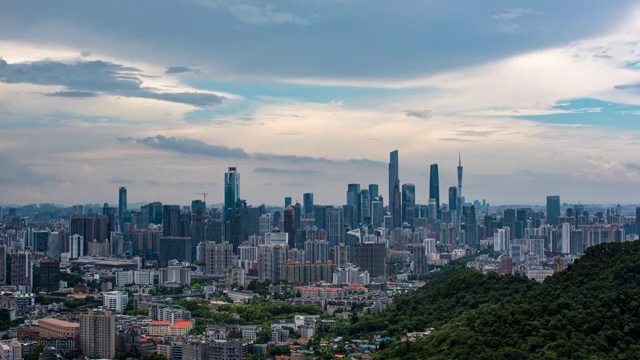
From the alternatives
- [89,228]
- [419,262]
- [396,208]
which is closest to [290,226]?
[89,228]

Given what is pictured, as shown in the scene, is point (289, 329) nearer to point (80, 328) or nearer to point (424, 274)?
point (80, 328)

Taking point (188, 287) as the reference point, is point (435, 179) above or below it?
above

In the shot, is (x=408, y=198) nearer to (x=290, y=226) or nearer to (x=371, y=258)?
(x=290, y=226)

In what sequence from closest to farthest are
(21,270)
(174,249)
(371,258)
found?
(21,270) → (371,258) → (174,249)

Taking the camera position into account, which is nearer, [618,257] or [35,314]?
[618,257]

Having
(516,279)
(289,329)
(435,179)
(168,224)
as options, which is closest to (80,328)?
(289,329)

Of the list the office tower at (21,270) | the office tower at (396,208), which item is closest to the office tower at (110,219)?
the office tower at (396,208)

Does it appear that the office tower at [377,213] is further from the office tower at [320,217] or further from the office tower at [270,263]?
the office tower at [270,263]

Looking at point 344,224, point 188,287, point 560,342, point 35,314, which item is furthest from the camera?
point 344,224
